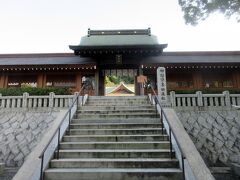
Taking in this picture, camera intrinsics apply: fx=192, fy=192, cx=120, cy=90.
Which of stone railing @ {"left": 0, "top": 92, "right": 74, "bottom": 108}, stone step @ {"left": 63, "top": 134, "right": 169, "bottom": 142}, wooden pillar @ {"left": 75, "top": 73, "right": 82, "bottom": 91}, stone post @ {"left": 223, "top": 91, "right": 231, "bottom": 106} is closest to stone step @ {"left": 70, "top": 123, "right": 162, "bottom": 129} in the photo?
stone step @ {"left": 63, "top": 134, "right": 169, "bottom": 142}

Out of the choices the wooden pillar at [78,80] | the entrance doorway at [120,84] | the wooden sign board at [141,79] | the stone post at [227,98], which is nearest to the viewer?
the stone post at [227,98]

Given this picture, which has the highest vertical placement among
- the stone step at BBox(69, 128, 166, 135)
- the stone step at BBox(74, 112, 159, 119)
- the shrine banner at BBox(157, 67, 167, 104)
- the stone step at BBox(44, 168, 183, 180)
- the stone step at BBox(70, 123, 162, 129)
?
the shrine banner at BBox(157, 67, 167, 104)

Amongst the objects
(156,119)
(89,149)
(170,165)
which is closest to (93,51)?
(156,119)

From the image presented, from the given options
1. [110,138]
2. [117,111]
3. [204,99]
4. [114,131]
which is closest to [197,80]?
[204,99]

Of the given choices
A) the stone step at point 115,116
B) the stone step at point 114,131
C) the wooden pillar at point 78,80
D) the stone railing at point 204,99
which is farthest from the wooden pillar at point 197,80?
the stone step at point 114,131

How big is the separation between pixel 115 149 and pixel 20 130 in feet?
15.9

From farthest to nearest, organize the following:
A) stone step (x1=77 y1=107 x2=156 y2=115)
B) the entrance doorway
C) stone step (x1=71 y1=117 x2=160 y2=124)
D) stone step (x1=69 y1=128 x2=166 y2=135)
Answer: the entrance doorway
stone step (x1=77 y1=107 x2=156 y2=115)
stone step (x1=71 y1=117 x2=160 y2=124)
stone step (x1=69 y1=128 x2=166 y2=135)

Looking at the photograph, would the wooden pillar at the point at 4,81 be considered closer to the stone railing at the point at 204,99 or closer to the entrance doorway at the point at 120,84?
the entrance doorway at the point at 120,84

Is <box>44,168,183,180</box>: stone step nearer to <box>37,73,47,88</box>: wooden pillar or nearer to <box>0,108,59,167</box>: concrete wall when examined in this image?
<box>0,108,59,167</box>: concrete wall

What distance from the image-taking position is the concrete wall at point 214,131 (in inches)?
289

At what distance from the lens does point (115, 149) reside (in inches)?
229

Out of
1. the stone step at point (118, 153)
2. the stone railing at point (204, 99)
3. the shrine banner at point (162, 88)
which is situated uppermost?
the shrine banner at point (162, 88)

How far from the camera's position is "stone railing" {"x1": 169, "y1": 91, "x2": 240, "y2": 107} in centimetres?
896

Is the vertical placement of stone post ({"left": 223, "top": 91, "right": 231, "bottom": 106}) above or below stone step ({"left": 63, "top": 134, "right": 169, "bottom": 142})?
above
